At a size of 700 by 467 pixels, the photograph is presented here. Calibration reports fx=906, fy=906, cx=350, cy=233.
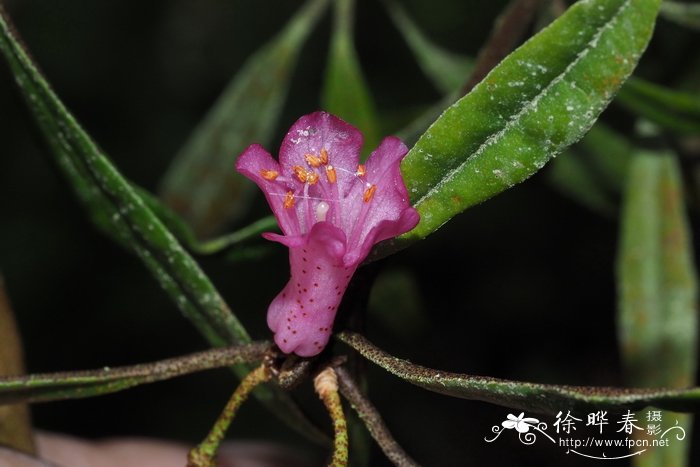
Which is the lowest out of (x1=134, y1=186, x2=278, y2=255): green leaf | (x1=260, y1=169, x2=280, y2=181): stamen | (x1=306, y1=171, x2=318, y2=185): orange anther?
(x1=260, y1=169, x2=280, y2=181): stamen

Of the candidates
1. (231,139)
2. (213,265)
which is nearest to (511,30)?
(231,139)

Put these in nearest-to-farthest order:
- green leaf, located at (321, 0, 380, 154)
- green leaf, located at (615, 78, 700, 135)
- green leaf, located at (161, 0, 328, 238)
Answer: green leaf, located at (615, 78, 700, 135)
green leaf, located at (321, 0, 380, 154)
green leaf, located at (161, 0, 328, 238)

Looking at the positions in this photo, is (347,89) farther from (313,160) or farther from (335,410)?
(335,410)

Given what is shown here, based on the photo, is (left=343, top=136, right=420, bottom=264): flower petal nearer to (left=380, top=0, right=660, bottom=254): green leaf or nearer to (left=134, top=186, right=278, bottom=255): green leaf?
(left=380, top=0, right=660, bottom=254): green leaf

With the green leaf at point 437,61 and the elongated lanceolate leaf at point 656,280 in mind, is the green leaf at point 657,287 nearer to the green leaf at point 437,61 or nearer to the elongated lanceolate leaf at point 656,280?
the elongated lanceolate leaf at point 656,280

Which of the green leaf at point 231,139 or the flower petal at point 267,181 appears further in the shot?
the green leaf at point 231,139

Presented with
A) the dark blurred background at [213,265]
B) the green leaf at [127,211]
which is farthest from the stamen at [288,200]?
the dark blurred background at [213,265]

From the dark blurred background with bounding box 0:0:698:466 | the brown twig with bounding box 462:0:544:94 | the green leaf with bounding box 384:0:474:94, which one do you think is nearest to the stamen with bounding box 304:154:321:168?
the brown twig with bounding box 462:0:544:94
